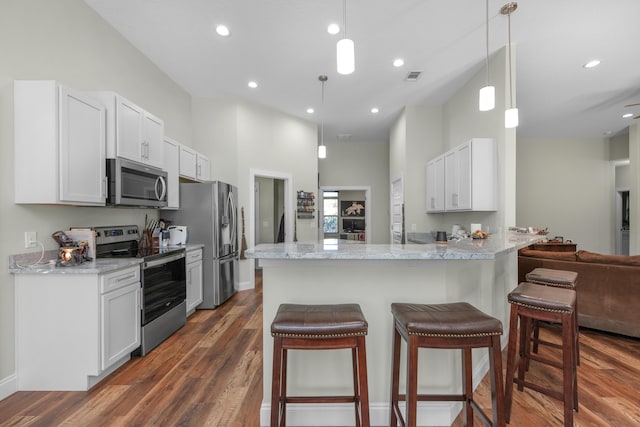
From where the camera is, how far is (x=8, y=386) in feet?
6.61

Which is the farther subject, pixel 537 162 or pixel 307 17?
pixel 537 162

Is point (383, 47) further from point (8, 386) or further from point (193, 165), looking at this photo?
point (8, 386)

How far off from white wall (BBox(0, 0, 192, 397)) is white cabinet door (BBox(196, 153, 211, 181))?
43.1 inches

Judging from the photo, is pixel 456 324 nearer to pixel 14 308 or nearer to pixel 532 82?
pixel 14 308

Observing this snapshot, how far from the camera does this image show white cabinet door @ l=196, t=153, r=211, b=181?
435 cm

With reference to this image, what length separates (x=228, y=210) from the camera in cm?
412

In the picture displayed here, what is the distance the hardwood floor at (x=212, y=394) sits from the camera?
1.78 metres

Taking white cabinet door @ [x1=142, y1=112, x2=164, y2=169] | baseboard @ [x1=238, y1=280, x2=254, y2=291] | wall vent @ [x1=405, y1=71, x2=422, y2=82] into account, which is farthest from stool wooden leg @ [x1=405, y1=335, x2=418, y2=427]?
baseboard @ [x1=238, y1=280, x2=254, y2=291]

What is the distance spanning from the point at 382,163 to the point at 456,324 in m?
6.62

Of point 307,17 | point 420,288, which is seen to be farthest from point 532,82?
point 420,288

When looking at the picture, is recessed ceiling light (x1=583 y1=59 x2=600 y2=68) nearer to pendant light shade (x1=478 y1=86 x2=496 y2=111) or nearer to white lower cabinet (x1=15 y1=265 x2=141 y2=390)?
pendant light shade (x1=478 y1=86 x2=496 y2=111)

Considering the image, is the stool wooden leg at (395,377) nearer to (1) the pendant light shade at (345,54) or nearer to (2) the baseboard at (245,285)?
(1) the pendant light shade at (345,54)

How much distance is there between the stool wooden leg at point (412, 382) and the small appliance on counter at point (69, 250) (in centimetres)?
246

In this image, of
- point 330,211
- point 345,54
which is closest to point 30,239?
point 345,54
